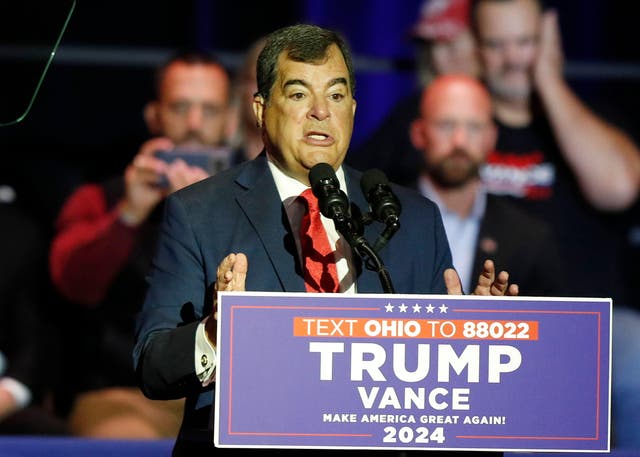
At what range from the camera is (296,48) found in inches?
74.5

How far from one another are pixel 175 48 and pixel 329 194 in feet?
9.45

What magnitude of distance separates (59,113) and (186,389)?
2743mm

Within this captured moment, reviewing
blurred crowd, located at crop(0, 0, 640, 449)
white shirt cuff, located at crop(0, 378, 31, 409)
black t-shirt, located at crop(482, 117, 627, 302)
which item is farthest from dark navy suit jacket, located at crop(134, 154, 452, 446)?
black t-shirt, located at crop(482, 117, 627, 302)

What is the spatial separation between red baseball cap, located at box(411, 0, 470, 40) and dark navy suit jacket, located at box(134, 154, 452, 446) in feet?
7.36

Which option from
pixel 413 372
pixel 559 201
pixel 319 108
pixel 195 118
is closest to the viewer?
pixel 413 372

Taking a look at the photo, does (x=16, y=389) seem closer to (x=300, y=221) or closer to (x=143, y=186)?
(x=143, y=186)

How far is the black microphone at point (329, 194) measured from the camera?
1.71 meters

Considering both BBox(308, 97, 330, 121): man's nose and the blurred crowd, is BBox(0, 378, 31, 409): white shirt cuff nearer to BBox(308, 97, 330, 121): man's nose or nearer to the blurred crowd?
the blurred crowd

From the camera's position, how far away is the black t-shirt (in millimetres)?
3941

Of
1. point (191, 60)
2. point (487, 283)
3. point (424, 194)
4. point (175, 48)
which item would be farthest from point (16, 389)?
point (487, 283)

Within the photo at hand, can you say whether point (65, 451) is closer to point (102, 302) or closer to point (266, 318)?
point (266, 318)

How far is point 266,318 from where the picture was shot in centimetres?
162

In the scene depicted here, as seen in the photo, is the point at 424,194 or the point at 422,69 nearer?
the point at 424,194

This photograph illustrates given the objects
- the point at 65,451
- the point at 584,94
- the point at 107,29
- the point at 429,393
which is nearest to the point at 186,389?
the point at 429,393
